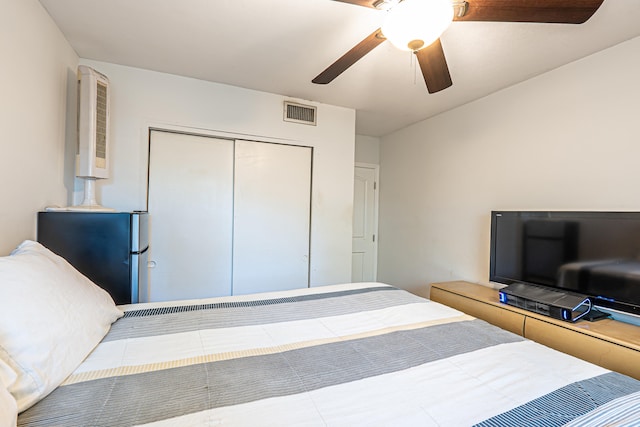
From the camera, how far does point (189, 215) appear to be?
265 centimetres

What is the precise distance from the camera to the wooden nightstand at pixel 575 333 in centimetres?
150

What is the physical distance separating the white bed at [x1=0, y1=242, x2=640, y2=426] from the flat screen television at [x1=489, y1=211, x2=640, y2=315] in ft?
3.56

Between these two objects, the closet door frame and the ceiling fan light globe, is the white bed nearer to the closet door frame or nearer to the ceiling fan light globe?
the ceiling fan light globe

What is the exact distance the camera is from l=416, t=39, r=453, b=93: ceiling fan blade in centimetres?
151

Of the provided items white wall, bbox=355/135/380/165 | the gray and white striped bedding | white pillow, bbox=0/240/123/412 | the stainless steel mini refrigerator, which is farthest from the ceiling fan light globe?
white wall, bbox=355/135/380/165

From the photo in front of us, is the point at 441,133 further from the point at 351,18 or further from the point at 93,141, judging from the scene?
the point at 93,141

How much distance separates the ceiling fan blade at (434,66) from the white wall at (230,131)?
4.76 ft

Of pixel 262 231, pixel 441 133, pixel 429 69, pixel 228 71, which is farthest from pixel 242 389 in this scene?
pixel 441 133

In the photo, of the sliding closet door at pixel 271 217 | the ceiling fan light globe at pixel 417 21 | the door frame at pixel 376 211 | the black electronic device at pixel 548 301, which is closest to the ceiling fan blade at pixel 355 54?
the ceiling fan light globe at pixel 417 21

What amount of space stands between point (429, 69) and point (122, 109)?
7.84 ft

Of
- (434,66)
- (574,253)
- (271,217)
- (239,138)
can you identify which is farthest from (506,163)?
(239,138)

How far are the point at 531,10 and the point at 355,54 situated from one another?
79 cm

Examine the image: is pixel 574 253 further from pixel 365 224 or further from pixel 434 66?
pixel 365 224

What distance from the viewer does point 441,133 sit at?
10.6ft
